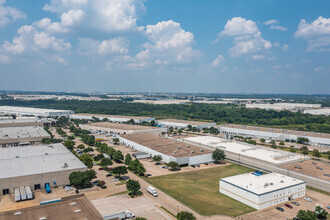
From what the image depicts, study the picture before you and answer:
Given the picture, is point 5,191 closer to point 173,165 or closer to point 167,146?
point 173,165

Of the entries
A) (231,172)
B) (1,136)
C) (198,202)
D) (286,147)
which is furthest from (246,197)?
(1,136)

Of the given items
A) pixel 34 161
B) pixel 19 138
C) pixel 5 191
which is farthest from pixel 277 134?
pixel 19 138

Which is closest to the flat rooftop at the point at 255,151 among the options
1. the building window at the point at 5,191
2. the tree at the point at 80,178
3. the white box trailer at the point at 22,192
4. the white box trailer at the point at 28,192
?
the tree at the point at 80,178

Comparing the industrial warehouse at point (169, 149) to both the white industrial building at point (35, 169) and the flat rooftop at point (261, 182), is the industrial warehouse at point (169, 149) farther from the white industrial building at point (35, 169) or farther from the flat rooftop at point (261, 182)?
Answer: the white industrial building at point (35, 169)

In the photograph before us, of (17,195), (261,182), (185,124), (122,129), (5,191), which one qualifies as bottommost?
(5,191)

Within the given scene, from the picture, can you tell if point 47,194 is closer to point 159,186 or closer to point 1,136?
point 159,186

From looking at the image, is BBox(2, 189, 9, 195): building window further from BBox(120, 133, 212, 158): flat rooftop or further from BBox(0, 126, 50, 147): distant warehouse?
BBox(0, 126, 50, 147): distant warehouse
